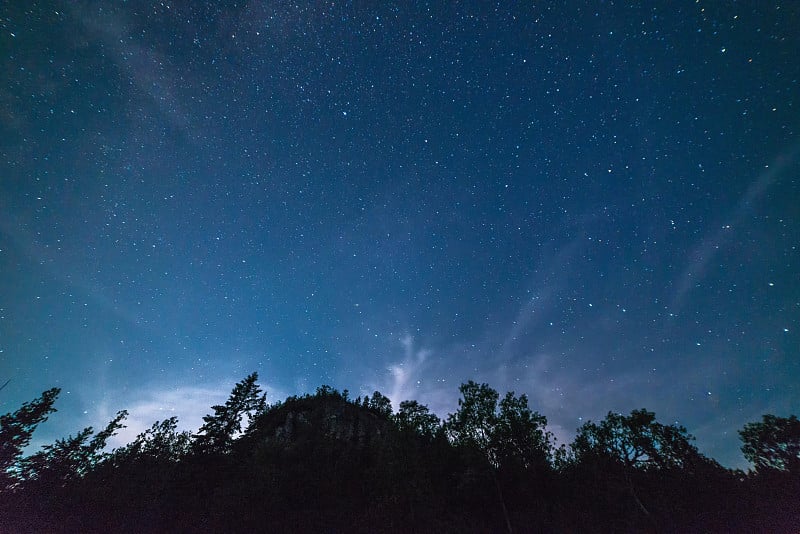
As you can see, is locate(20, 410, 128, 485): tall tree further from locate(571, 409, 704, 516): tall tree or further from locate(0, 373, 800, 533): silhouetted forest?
locate(571, 409, 704, 516): tall tree

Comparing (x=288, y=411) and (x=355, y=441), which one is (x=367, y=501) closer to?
(x=355, y=441)

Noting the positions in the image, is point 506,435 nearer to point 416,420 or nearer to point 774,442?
point 416,420

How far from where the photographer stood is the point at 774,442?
52969 mm

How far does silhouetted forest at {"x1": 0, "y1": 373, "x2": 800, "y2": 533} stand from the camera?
37.5 meters

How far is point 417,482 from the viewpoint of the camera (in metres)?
41.2

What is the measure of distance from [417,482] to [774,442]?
60.8m

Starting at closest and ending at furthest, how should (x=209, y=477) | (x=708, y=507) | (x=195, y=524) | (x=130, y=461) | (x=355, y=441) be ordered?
(x=195, y=524)
(x=708, y=507)
(x=209, y=477)
(x=130, y=461)
(x=355, y=441)

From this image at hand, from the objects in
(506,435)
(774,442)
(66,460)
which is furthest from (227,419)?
(774,442)

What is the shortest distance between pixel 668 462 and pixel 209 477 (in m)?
66.5

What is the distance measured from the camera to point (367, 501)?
140 ft

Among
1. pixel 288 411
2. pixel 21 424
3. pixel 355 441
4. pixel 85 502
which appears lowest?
pixel 85 502

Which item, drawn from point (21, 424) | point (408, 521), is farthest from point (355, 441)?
point (21, 424)

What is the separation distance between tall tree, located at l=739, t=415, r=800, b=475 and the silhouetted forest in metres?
0.17

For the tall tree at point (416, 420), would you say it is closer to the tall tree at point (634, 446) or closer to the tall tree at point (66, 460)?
the tall tree at point (634, 446)
